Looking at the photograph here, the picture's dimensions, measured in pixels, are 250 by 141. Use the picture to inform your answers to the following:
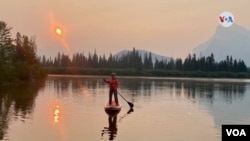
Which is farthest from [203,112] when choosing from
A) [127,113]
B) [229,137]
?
[229,137]

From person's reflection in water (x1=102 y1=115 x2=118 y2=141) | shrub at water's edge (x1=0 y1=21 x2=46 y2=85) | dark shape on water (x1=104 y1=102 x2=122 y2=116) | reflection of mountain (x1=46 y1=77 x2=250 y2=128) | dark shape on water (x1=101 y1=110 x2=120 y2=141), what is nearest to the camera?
person's reflection in water (x1=102 y1=115 x2=118 y2=141)

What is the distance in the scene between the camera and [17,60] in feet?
299

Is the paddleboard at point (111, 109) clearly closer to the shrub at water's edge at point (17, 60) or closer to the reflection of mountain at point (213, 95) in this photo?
the reflection of mountain at point (213, 95)

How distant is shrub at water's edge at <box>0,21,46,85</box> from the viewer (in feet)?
236

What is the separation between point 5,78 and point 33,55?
107ft

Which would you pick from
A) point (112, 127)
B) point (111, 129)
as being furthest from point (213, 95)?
point (111, 129)

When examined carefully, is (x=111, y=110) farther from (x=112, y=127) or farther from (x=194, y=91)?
(x=194, y=91)

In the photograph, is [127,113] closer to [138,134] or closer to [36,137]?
[138,134]

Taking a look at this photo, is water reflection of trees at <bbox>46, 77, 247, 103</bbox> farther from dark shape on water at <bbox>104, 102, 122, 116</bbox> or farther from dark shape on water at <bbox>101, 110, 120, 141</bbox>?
dark shape on water at <bbox>101, 110, 120, 141</bbox>

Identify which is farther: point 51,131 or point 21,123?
point 21,123

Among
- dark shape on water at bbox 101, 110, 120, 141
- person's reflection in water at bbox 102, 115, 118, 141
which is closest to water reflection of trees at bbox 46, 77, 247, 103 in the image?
dark shape on water at bbox 101, 110, 120, 141

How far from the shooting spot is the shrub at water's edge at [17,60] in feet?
236

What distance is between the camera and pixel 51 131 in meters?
21.5

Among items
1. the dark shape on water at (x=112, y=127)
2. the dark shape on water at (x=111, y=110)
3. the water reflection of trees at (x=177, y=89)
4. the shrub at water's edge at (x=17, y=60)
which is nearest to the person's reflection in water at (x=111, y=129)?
the dark shape on water at (x=112, y=127)
